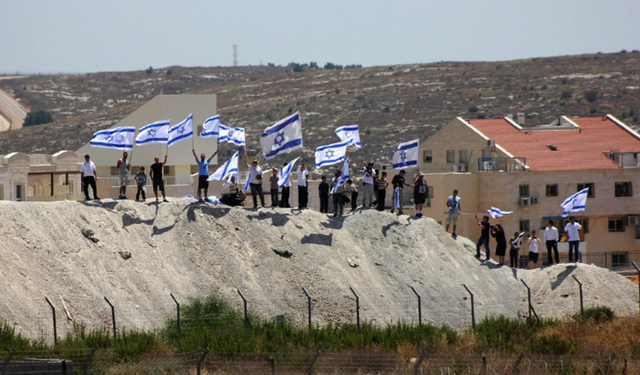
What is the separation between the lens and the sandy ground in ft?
87.2

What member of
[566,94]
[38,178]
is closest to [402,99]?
[566,94]

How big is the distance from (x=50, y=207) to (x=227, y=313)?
6868mm

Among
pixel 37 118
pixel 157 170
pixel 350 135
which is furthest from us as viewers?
pixel 37 118

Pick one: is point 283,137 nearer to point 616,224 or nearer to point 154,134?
point 154,134

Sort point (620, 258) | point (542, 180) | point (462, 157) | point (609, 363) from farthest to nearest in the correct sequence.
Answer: point (462, 157), point (542, 180), point (620, 258), point (609, 363)

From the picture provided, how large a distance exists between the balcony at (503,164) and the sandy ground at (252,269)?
55.5 ft

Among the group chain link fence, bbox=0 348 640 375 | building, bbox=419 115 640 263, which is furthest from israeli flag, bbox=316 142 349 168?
building, bbox=419 115 640 263

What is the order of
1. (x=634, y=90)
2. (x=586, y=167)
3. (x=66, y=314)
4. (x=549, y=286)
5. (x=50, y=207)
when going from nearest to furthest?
(x=66, y=314) → (x=50, y=207) → (x=549, y=286) → (x=586, y=167) → (x=634, y=90)

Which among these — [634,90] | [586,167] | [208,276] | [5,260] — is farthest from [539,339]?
[634,90]

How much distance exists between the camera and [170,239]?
3033 centimetres

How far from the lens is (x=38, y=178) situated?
48.1 meters

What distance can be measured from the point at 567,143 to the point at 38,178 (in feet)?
96.7

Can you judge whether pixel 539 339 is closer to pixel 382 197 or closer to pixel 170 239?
pixel 382 197

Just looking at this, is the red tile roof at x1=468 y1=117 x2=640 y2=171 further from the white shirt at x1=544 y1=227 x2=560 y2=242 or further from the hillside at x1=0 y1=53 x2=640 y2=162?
the hillside at x1=0 y1=53 x2=640 y2=162
